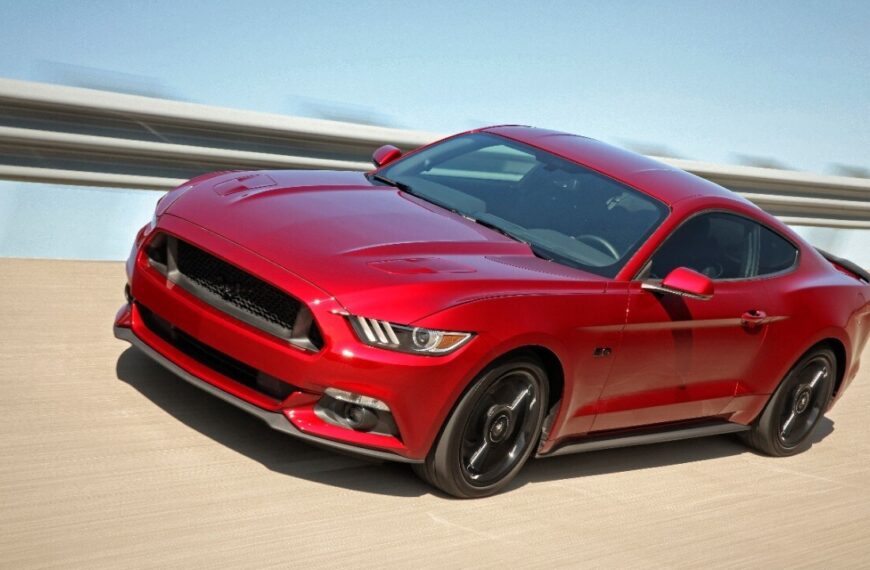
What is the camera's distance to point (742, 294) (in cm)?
651

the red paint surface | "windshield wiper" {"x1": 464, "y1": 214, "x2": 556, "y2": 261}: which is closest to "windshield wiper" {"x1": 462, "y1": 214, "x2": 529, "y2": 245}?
"windshield wiper" {"x1": 464, "y1": 214, "x2": 556, "y2": 261}

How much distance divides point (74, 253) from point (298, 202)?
3135 mm

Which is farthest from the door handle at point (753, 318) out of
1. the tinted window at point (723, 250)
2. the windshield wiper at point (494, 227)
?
the windshield wiper at point (494, 227)

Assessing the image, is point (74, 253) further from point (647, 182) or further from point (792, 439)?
point (792, 439)

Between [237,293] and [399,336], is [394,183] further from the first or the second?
[399,336]

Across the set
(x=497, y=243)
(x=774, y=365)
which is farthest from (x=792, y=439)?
(x=497, y=243)

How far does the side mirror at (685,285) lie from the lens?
5750mm

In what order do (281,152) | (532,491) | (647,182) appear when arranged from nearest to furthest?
(532,491)
(647,182)
(281,152)

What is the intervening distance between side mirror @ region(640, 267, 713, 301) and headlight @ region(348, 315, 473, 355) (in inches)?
52.4

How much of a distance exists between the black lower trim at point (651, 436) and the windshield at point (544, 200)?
0.77 metres

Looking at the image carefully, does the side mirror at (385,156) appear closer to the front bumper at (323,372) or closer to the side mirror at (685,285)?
the side mirror at (685,285)

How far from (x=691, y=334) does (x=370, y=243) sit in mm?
1699

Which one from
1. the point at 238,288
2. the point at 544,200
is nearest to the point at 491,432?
the point at 238,288

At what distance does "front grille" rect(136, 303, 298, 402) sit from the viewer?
499 centimetres
